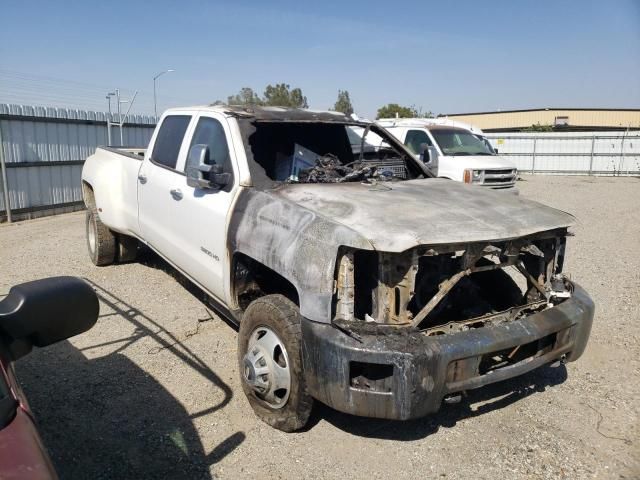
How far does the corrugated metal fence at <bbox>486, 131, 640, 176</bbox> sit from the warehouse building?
1711 centimetres

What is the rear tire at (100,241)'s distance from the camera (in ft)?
23.0

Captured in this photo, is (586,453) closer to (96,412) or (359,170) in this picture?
(359,170)

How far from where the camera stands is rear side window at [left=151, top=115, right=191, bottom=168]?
A: 5.13m

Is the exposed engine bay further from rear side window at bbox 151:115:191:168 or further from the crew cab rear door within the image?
rear side window at bbox 151:115:191:168

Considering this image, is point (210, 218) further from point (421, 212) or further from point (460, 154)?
point (460, 154)

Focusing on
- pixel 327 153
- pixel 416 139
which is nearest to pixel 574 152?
pixel 416 139

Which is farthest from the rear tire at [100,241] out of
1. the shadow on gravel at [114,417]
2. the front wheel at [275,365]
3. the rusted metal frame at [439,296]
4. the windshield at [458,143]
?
the windshield at [458,143]

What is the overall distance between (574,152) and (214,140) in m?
25.1

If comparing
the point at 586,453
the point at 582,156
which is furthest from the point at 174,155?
the point at 582,156

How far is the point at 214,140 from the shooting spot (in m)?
4.59

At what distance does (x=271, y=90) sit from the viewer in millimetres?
42094

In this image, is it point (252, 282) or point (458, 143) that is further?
point (458, 143)

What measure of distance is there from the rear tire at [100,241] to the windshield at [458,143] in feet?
27.2

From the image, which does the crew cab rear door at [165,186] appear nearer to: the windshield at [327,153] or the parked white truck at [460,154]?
the windshield at [327,153]
